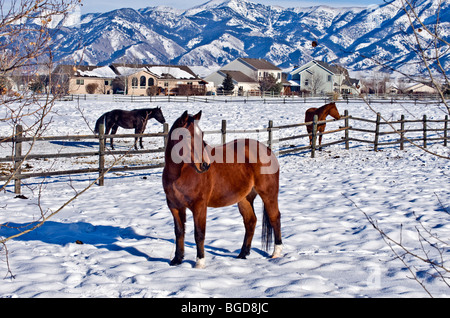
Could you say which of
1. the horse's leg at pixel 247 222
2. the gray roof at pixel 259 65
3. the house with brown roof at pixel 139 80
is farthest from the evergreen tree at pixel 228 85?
the horse's leg at pixel 247 222

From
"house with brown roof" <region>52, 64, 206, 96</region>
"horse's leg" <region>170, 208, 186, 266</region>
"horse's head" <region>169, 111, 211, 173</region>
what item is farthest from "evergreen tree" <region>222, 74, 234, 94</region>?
"horse's head" <region>169, 111, 211, 173</region>

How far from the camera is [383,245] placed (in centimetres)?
531

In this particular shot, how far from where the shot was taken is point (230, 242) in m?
5.61

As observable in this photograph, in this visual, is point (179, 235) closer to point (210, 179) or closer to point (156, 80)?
point (210, 179)

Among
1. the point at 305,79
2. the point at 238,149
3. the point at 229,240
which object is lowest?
the point at 229,240

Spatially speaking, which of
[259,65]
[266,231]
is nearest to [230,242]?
[266,231]

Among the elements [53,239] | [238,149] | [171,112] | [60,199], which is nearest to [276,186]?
[238,149]

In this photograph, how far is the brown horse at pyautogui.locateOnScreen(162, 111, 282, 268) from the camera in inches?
165

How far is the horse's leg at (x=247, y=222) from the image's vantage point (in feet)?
16.3

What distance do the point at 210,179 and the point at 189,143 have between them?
543 mm

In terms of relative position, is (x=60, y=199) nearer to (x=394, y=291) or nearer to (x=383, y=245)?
(x=383, y=245)

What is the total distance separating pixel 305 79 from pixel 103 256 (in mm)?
69680

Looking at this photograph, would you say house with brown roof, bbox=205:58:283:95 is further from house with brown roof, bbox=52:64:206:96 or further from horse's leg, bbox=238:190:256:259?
horse's leg, bbox=238:190:256:259

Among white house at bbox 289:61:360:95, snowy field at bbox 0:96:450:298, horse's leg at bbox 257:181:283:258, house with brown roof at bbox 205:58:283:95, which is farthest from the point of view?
house with brown roof at bbox 205:58:283:95
